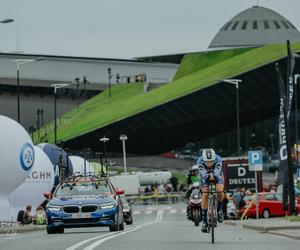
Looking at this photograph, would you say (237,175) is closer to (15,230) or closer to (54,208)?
(15,230)

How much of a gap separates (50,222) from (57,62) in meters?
159

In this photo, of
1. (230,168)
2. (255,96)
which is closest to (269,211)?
(230,168)

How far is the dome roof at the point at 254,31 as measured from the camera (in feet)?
622

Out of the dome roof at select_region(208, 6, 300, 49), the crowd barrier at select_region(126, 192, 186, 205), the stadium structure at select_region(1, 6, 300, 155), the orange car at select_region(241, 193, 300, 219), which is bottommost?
the orange car at select_region(241, 193, 300, 219)

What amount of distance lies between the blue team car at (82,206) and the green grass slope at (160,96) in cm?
10022

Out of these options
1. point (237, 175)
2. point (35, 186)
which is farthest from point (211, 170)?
point (237, 175)

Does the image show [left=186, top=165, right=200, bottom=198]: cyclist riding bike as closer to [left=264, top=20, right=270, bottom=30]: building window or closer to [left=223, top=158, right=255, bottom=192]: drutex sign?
[left=223, top=158, right=255, bottom=192]: drutex sign

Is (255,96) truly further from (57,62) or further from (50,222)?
(50,222)

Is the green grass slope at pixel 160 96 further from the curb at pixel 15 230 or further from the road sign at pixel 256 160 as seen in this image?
the curb at pixel 15 230

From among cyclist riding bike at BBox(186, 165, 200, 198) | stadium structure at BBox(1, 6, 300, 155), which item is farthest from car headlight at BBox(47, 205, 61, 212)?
stadium structure at BBox(1, 6, 300, 155)

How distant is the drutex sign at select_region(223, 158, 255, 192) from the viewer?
80.2m

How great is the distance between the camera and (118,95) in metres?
174

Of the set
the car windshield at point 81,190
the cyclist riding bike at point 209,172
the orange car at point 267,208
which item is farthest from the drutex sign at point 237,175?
the cyclist riding bike at point 209,172

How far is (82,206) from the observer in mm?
31734
